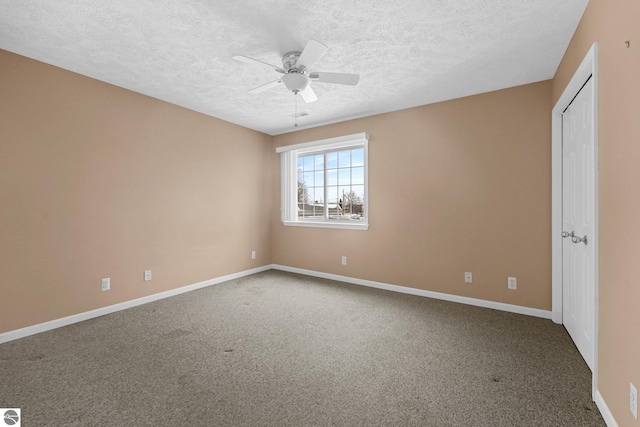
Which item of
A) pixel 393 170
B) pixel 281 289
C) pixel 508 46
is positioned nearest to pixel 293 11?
pixel 508 46

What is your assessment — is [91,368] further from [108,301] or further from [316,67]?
[316,67]

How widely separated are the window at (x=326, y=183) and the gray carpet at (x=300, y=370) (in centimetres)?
175

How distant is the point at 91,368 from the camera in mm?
2051

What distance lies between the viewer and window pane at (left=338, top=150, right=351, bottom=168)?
451cm

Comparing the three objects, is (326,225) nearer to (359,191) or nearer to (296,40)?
(359,191)

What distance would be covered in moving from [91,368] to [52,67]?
2728 mm

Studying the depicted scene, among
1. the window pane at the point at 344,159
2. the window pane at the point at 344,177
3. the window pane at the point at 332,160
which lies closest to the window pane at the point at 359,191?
the window pane at the point at 344,177

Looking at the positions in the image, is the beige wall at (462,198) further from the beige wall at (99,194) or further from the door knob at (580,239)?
the beige wall at (99,194)

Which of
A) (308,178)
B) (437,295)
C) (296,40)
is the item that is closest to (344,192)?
(308,178)

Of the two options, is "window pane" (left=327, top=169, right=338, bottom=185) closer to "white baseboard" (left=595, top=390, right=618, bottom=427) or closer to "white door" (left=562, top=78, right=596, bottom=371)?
"white door" (left=562, top=78, right=596, bottom=371)

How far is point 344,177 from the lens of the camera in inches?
180

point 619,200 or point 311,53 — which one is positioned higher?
point 311,53

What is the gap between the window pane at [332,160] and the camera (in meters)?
4.66

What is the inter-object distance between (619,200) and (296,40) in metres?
2.29
